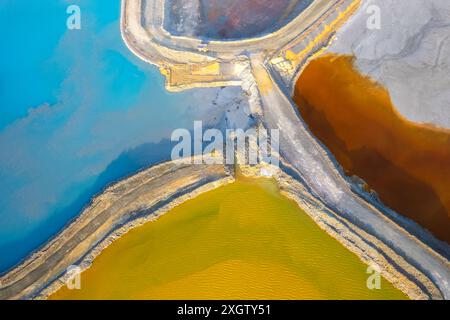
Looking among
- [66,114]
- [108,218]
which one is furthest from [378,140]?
[66,114]

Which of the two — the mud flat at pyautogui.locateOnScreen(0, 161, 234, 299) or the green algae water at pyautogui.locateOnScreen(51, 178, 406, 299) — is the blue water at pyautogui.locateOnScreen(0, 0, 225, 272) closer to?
the mud flat at pyautogui.locateOnScreen(0, 161, 234, 299)

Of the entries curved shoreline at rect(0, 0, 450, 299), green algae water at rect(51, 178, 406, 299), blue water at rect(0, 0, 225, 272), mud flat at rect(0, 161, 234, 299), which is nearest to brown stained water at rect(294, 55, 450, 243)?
curved shoreline at rect(0, 0, 450, 299)

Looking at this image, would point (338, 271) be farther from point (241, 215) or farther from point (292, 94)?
point (292, 94)

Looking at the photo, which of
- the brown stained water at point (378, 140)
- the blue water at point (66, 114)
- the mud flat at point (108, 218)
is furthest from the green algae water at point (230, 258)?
the brown stained water at point (378, 140)

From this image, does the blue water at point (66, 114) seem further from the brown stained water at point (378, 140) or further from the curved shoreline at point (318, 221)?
the brown stained water at point (378, 140)

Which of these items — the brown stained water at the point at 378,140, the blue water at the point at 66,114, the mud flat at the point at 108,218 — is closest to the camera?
the mud flat at the point at 108,218

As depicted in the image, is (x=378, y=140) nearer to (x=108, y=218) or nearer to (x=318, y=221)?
(x=318, y=221)

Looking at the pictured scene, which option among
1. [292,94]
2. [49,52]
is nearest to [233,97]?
[292,94]
